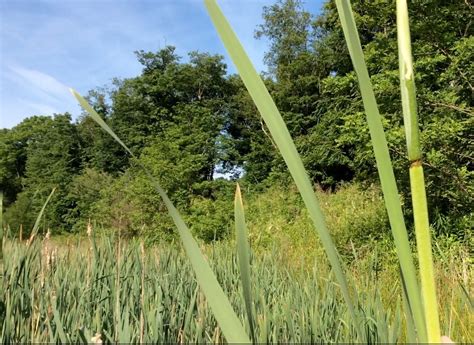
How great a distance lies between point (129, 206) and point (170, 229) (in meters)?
2.03

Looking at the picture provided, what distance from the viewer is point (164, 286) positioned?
1.39m

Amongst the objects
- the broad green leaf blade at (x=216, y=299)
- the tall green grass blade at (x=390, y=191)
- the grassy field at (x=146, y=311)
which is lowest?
the grassy field at (x=146, y=311)

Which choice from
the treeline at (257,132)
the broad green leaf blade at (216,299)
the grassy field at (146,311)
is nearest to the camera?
the broad green leaf blade at (216,299)

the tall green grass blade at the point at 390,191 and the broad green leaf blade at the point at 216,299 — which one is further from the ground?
the tall green grass blade at the point at 390,191

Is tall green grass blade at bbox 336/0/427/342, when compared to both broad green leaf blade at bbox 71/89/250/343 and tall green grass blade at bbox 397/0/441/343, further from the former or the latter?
broad green leaf blade at bbox 71/89/250/343

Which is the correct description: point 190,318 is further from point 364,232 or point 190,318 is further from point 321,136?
point 321,136

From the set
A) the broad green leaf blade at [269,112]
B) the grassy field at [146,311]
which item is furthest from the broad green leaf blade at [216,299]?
the grassy field at [146,311]

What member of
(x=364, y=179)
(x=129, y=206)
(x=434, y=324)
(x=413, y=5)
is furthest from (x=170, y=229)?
(x=434, y=324)

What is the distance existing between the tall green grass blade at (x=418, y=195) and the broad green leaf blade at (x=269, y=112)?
6cm

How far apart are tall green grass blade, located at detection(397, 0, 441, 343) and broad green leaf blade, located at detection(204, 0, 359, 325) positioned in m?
0.06

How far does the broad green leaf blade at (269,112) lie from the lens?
0.97 feet

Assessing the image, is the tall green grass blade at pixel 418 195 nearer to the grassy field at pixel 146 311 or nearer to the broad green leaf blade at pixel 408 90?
the broad green leaf blade at pixel 408 90

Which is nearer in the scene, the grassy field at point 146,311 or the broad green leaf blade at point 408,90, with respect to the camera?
the broad green leaf blade at point 408,90

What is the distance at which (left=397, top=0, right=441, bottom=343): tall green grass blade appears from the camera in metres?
0.28
